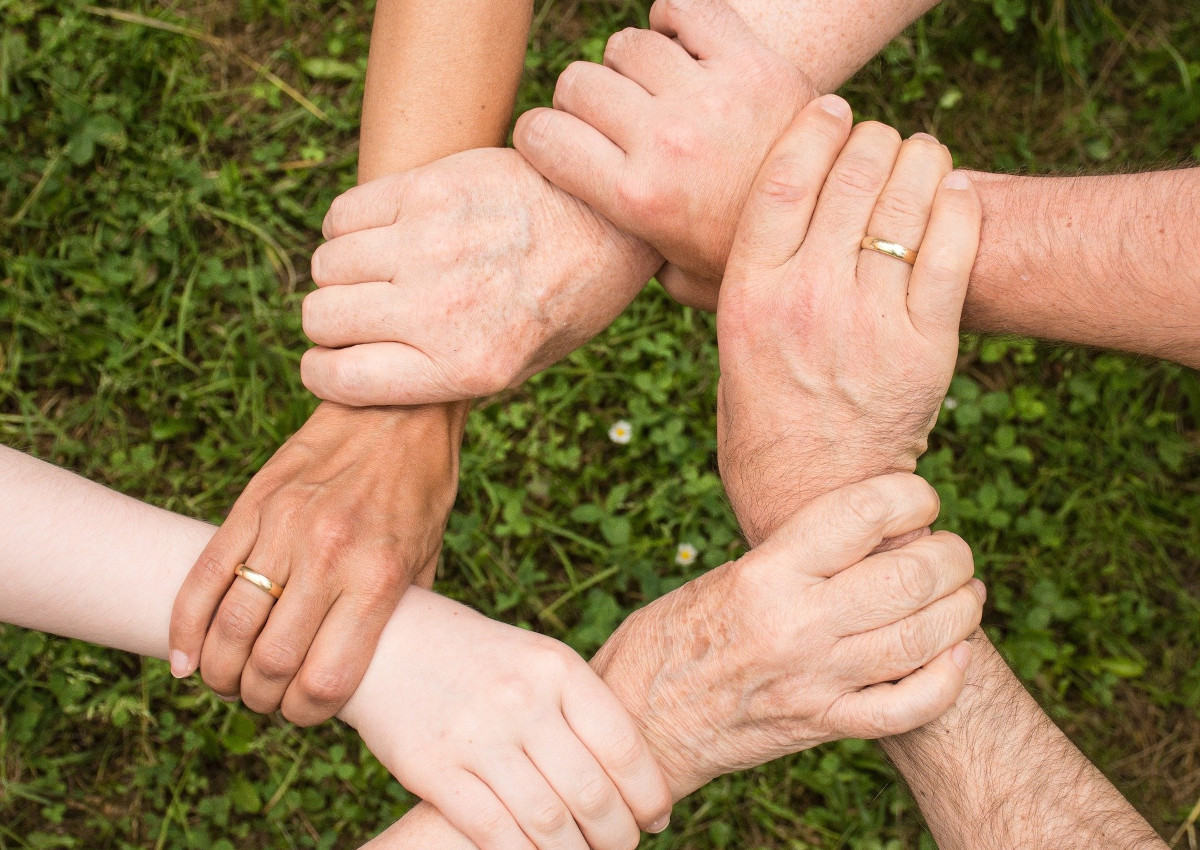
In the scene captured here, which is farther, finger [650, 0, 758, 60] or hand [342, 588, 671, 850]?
finger [650, 0, 758, 60]

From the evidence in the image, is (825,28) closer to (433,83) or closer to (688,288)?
(688,288)

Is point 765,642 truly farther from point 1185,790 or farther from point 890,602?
point 1185,790

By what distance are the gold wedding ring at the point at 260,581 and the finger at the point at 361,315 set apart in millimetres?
577

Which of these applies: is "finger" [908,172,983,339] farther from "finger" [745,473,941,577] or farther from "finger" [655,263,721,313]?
"finger" [655,263,721,313]

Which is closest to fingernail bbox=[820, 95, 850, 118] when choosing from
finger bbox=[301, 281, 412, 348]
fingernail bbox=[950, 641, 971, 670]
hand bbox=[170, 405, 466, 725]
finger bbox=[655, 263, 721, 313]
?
finger bbox=[655, 263, 721, 313]

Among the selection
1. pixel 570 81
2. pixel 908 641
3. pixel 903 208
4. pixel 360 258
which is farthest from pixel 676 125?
pixel 908 641

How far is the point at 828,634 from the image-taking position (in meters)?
1.82

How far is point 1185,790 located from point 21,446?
401 centimetres

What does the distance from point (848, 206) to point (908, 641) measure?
0.89m

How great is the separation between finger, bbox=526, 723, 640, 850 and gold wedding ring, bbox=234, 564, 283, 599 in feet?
2.06

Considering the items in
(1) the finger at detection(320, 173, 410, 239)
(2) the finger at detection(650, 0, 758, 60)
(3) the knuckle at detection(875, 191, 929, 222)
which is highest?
(2) the finger at detection(650, 0, 758, 60)

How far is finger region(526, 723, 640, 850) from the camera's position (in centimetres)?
192

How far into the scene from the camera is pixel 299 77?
3.50 m

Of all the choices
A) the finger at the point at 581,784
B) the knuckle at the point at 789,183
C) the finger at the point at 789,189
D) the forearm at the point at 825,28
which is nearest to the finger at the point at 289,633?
the finger at the point at 581,784
